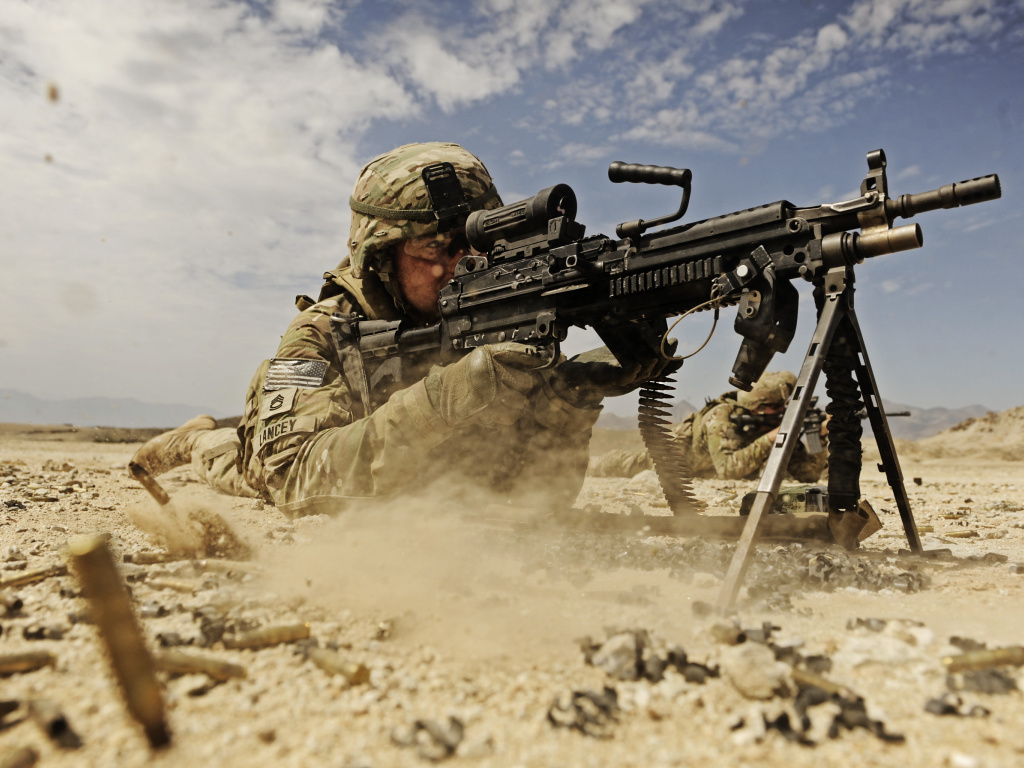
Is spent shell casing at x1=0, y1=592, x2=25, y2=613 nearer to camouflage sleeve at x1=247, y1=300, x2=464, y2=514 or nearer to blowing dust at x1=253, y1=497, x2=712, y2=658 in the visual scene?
blowing dust at x1=253, y1=497, x2=712, y2=658

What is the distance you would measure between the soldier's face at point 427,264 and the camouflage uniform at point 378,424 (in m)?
0.09

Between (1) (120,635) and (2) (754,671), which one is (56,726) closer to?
(1) (120,635)

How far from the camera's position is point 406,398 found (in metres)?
3.74

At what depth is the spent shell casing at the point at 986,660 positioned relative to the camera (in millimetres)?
1745

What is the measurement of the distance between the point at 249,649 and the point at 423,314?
329cm

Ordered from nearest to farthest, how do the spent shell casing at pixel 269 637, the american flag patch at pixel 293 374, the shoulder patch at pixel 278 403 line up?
the spent shell casing at pixel 269 637
the shoulder patch at pixel 278 403
the american flag patch at pixel 293 374

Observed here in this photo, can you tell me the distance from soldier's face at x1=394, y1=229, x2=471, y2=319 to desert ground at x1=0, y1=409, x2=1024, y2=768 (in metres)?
1.84

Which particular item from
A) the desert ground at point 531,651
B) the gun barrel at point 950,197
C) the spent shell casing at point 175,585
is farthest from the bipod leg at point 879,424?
the spent shell casing at point 175,585

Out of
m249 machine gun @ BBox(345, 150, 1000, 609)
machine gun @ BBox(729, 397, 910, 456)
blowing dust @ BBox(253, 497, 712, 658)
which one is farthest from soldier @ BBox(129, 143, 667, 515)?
machine gun @ BBox(729, 397, 910, 456)

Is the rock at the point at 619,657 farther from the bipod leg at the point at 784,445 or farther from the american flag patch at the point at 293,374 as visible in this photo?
the american flag patch at the point at 293,374

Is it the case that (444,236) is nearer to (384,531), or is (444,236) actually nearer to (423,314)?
(423,314)

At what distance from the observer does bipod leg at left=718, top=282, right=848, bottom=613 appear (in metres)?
2.36

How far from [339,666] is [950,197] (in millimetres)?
2726

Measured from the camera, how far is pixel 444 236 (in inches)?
182
